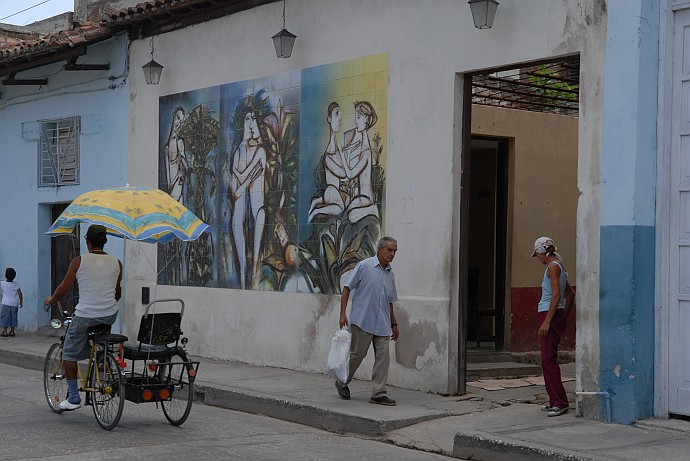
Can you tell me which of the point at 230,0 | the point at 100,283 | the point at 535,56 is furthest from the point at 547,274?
the point at 230,0

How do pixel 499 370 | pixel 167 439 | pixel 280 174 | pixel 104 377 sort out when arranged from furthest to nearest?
pixel 280 174, pixel 499 370, pixel 104 377, pixel 167 439

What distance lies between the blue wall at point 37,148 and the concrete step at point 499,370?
6714 millimetres

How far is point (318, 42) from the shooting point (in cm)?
1338

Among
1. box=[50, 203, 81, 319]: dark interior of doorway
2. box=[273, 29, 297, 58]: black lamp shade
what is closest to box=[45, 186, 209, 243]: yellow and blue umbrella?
box=[273, 29, 297, 58]: black lamp shade

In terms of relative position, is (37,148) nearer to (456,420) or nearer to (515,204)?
(515,204)

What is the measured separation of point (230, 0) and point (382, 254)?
5.69 meters

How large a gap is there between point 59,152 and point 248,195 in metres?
5.60

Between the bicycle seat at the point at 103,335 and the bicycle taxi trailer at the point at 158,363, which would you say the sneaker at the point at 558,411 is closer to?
the bicycle taxi trailer at the point at 158,363

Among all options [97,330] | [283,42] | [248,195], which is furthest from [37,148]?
→ [97,330]

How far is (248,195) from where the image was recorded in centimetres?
1442

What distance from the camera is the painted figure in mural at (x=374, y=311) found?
35.2 ft

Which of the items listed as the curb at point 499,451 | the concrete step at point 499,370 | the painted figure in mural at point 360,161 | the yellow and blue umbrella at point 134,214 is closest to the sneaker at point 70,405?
the yellow and blue umbrella at point 134,214

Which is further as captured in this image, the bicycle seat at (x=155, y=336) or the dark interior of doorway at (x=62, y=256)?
the dark interior of doorway at (x=62, y=256)

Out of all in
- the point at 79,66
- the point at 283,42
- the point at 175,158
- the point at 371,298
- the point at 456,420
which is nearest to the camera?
the point at 456,420
